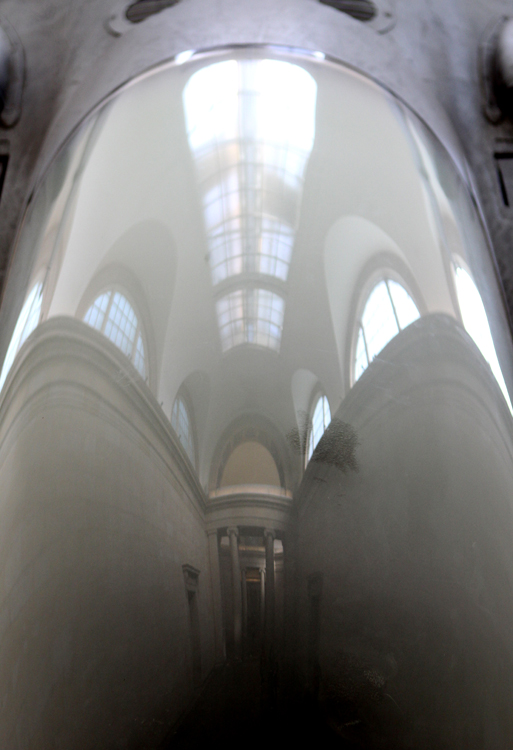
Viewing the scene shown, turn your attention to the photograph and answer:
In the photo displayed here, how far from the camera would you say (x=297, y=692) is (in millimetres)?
587

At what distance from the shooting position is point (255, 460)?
0.66 metres

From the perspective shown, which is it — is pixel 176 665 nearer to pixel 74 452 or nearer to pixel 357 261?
pixel 74 452

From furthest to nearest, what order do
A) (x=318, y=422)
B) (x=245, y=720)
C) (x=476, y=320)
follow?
1. (x=476, y=320)
2. (x=318, y=422)
3. (x=245, y=720)

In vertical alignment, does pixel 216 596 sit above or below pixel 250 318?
below

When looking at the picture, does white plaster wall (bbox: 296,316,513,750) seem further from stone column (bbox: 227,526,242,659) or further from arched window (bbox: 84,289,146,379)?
arched window (bbox: 84,289,146,379)

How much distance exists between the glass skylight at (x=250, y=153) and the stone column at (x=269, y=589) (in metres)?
0.36

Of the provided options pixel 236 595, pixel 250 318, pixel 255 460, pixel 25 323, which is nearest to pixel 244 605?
pixel 236 595

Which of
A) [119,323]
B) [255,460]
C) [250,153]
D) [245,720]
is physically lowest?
[245,720]

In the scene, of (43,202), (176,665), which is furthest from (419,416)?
(43,202)

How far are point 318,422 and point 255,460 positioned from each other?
9 cm

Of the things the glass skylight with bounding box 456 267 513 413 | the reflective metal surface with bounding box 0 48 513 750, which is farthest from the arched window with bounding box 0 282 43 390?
the glass skylight with bounding box 456 267 513 413

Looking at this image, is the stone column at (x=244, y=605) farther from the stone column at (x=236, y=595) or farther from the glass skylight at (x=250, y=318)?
the glass skylight at (x=250, y=318)

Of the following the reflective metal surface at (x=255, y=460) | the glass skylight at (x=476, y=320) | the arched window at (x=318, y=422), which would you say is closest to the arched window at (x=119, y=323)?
the reflective metal surface at (x=255, y=460)

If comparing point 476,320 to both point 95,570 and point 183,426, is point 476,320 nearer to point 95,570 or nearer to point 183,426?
point 183,426
